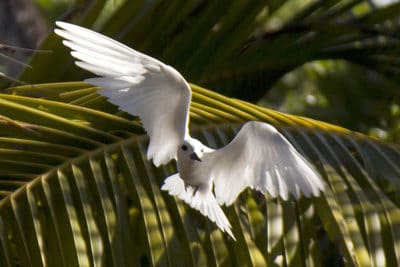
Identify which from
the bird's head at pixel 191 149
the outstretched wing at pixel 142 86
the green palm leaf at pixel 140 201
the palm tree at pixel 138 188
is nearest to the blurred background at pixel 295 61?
the palm tree at pixel 138 188

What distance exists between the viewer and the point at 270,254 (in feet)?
8.97

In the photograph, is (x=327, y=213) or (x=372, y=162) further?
(x=372, y=162)

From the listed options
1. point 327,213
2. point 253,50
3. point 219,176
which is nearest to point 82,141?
point 219,176

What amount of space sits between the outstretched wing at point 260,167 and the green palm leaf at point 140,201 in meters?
0.06

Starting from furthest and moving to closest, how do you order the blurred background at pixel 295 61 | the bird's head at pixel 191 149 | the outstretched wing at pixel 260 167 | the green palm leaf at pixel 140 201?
the blurred background at pixel 295 61
the bird's head at pixel 191 149
the outstretched wing at pixel 260 167
the green palm leaf at pixel 140 201

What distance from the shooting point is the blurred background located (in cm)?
367

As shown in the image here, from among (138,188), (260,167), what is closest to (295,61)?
(260,167)

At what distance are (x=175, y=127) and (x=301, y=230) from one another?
47 cm

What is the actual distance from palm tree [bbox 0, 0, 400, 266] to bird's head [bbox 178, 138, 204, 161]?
0.37ft

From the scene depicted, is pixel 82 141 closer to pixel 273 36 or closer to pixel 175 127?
pixel 175 127

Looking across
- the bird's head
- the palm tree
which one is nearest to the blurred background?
the palm tree

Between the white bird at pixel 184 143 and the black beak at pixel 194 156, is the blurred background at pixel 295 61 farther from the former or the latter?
the black beak at pixel 194 156

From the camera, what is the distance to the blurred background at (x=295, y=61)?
12.0 ft

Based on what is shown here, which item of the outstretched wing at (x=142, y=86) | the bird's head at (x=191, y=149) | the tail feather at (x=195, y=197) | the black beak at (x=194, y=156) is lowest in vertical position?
the tail feather at (x=195, y=197)
